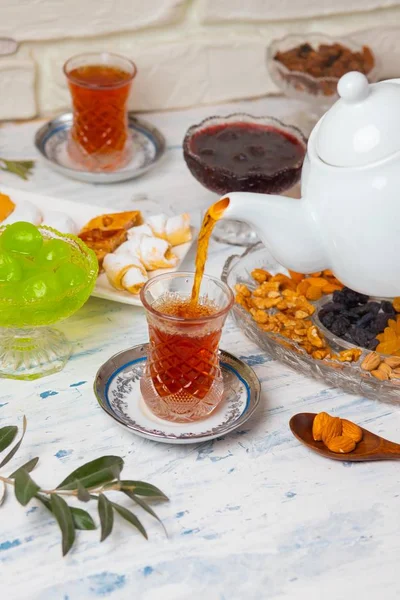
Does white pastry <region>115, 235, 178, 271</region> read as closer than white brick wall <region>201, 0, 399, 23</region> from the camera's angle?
Yes

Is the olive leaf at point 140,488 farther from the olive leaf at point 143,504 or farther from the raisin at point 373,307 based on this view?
the raisin at point 373,307

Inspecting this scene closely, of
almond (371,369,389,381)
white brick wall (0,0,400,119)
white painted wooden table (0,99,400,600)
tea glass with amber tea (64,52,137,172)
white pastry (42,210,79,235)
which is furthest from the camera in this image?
white brick wall (0,0,400,119)

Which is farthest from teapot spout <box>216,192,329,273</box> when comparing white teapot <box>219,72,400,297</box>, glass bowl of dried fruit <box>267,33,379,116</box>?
glass bowl of dried fruit <box>267,33,379,116</box>

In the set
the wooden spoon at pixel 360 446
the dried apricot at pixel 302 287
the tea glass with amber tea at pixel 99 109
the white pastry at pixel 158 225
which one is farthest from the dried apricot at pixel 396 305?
the tea glass with amber tea at pixel 99 109

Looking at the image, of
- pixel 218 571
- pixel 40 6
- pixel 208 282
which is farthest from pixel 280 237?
pixel 40 6

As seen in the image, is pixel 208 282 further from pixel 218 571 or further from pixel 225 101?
pixel 225 101

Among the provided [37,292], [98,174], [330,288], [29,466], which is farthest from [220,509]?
[98,174]

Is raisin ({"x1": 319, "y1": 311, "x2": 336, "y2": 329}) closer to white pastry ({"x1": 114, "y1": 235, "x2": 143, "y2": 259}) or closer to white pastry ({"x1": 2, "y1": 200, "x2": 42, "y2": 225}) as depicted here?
white pastry ({"x1": 114, "y1": 235, "x2": 143, "y2": 259})

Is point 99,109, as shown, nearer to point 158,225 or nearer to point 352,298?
point 158,225
